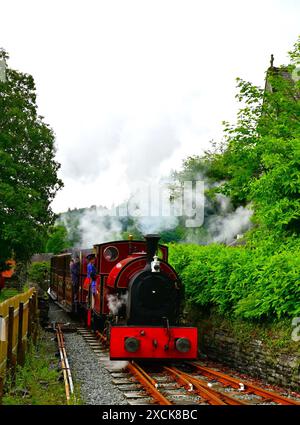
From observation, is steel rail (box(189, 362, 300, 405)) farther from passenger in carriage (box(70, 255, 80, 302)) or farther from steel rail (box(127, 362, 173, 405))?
passenger in carriage (box(70, 255, 80, 302))

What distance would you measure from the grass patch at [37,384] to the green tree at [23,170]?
15243 mm

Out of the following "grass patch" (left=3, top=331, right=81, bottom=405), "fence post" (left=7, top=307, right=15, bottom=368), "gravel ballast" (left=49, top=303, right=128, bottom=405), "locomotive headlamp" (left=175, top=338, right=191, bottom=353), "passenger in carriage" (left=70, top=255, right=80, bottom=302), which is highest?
"passenger in carriage" (left=70, top=255, right=80, bottom=302)

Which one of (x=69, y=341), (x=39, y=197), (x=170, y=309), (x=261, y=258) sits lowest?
(x=69, y=341)

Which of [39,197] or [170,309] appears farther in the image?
[39,197]

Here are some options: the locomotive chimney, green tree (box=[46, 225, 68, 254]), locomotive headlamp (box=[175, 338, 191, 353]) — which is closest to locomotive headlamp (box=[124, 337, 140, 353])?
locomotive headlamp (box=[175, 338, 191, 353])

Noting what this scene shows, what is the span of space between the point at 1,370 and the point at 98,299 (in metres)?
5.36

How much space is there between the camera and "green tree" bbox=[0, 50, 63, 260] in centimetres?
2761

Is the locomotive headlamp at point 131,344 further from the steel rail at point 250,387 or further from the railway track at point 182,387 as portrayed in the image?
the steel rail at point 250,387

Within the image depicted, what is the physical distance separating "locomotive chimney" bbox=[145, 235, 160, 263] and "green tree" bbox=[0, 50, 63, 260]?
53.7 ft

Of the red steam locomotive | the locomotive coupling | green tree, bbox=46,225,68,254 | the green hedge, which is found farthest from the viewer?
green tree, bbox=46,225,68,254
